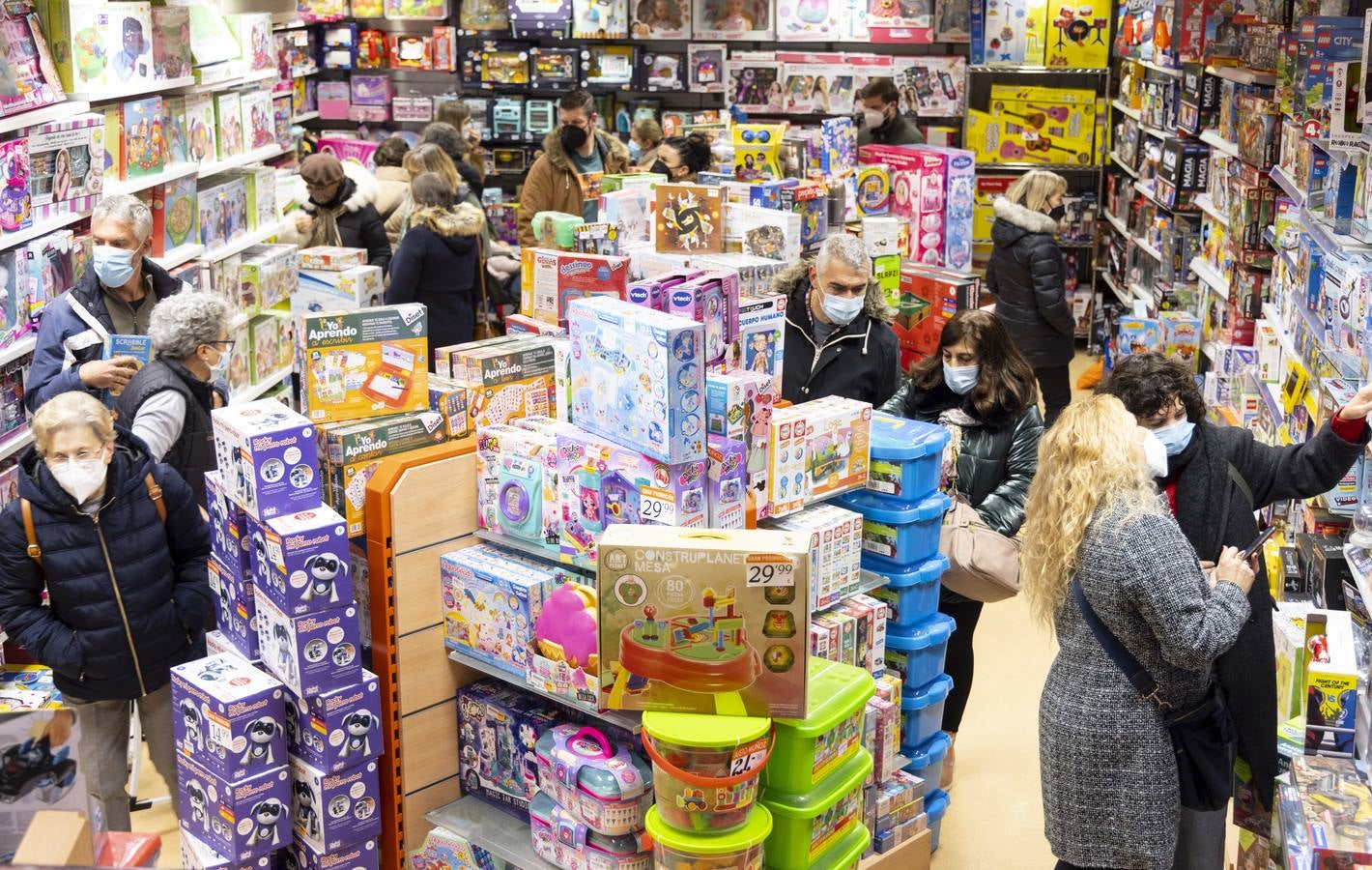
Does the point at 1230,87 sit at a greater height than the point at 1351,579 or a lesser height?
greater

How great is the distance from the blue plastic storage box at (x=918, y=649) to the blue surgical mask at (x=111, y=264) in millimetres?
2786

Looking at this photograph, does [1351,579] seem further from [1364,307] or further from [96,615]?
[96,615]

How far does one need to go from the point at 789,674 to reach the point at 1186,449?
1.26 m

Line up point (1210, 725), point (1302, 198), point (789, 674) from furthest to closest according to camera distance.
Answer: point (1302, 198) < point (1210, 725) < point (789, 674)

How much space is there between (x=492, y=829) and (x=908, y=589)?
133cm

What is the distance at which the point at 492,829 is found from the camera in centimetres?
381

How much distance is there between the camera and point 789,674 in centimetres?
308

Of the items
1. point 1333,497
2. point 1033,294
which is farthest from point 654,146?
point 1333,497

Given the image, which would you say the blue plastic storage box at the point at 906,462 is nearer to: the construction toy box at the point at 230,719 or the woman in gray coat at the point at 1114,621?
the woman in gray coat at the point at 1114,621

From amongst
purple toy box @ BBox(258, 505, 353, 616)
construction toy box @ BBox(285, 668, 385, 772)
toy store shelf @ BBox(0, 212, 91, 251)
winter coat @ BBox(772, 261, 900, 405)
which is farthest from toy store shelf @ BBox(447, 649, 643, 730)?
toy store shelf @ BBox(0, 212, 91, 251)

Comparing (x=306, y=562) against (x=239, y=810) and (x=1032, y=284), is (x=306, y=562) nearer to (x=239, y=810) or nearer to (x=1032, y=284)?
(x=239, y=810)

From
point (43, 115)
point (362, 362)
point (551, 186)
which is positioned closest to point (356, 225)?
point (551, 186)

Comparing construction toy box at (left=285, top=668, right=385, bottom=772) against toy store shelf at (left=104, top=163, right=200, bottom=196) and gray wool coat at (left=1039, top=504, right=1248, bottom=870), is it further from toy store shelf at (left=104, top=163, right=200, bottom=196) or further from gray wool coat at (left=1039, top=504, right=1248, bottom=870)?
toy store shelf at (left=104, top=163, right=200, bottom=196)

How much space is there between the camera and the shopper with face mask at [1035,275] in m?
7.59
